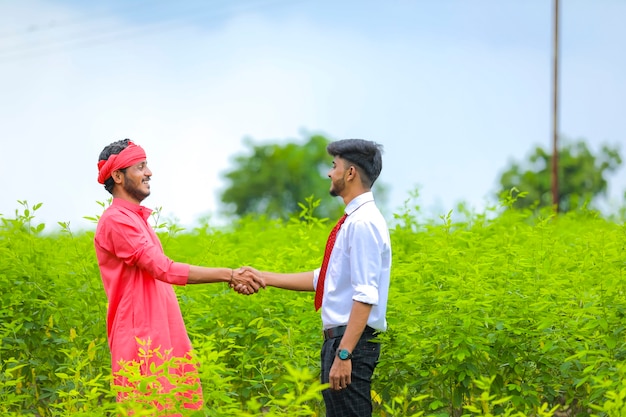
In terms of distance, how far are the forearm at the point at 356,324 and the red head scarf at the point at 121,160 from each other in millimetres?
1586

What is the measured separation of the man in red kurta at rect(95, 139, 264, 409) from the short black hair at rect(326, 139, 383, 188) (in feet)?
3.65

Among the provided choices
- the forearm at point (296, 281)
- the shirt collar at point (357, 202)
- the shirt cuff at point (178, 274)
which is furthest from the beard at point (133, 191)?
the shirt collar at point (357, 202)

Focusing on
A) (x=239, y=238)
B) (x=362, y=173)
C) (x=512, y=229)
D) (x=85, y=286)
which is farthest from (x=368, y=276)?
(x=239, y=238)

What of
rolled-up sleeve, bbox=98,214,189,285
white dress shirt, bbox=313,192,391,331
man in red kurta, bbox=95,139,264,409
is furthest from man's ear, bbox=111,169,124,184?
white dress shirt, bbox=313,192,391,331

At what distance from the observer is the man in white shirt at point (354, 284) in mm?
4938

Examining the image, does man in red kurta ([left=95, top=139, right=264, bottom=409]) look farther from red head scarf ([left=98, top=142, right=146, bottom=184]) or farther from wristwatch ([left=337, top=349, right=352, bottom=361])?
wristwatch ([left=337, top=349, right=352, bottom=361])

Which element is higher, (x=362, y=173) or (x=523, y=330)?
(x=362, y=173)

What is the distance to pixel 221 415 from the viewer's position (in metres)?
5.02

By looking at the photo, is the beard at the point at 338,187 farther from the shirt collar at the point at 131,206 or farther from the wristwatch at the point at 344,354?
the shirt collar at the point at 131,206

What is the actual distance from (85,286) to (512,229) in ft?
14.4

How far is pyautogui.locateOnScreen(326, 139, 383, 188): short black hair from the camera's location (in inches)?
203

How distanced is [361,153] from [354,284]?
67 centimetres

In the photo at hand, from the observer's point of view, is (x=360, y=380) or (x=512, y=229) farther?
(x=512, y=229)

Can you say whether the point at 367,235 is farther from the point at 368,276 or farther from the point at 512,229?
the point at 512,229
